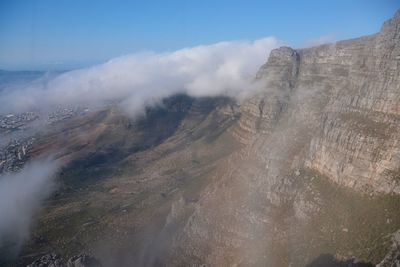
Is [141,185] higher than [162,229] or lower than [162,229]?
lower

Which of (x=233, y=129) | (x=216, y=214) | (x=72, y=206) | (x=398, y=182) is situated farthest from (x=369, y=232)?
(x=233, y=129)

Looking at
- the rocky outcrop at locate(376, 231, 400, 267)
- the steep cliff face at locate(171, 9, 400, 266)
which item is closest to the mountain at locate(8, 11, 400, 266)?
the steep cliff face at locate(171, 9, 400, 266)

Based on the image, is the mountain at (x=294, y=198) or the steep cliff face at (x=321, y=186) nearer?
the steep cliff face at (x=321, y=186)

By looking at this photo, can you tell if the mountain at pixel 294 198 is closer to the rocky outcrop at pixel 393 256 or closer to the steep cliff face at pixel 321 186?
the steep cliff face at pixel 321 186

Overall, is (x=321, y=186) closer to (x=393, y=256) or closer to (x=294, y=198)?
(x=294, y=198)

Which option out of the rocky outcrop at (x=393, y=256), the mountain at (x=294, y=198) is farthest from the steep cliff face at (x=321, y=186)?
the rocky outcrop at (x=393, y=256)

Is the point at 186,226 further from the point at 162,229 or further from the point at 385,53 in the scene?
the point at 385,53
